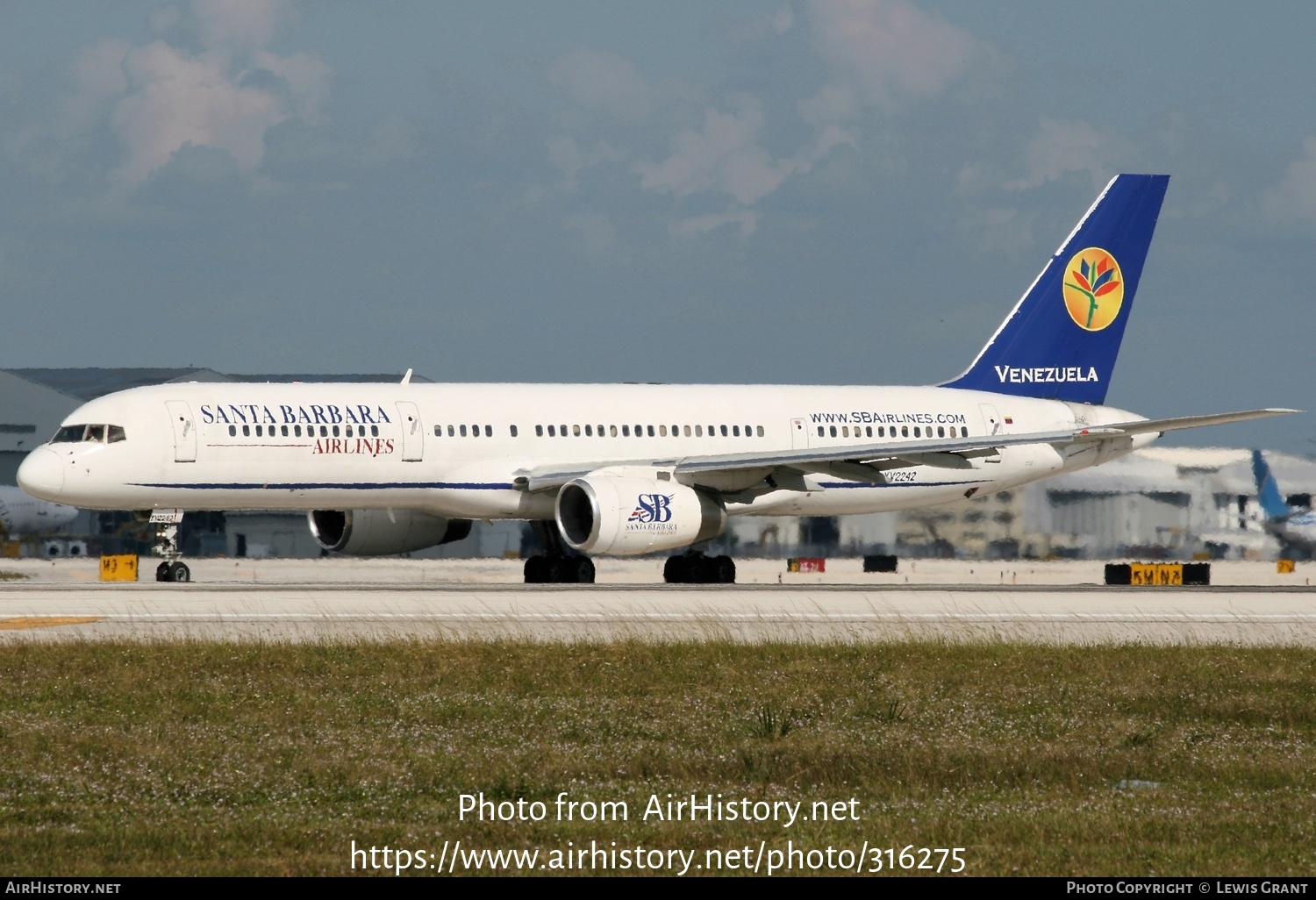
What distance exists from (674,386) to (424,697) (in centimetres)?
2365

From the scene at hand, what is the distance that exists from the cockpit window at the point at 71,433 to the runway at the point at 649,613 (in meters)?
2.65

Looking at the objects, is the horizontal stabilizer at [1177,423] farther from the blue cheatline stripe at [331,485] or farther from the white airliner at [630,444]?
the blue cheatline stripe at [331,485]

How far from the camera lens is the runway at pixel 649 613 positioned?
2341cm

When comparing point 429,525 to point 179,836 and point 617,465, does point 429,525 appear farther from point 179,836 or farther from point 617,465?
point 179,836

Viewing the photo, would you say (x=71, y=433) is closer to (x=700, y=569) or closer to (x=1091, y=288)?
(x=700, y=569)

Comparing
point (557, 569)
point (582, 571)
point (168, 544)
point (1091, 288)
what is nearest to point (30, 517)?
point (168, 544)

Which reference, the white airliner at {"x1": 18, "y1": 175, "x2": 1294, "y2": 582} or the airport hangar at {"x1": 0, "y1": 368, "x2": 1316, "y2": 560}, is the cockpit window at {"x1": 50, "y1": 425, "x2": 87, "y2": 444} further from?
the airport hangar at {"x1": 0, "y1": 368, "x2": 1316, "y2": 560}

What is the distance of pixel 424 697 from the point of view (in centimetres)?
1703

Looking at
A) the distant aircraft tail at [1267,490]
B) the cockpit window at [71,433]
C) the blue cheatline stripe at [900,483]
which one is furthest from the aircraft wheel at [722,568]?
the distant aircraft tail at [1267,490]

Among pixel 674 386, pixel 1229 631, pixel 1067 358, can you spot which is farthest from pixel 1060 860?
pixel 1067 358

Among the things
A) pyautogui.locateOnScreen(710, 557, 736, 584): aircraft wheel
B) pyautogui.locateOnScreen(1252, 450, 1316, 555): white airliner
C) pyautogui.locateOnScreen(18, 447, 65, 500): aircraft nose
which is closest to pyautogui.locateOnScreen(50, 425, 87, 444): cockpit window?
pyautogui.locateOnScreen(18, 447, 65, 500): aircraft nose

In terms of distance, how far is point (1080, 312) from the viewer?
43.8 m

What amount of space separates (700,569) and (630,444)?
10.8 ft

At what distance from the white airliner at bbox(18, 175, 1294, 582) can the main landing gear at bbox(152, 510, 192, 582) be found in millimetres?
83
